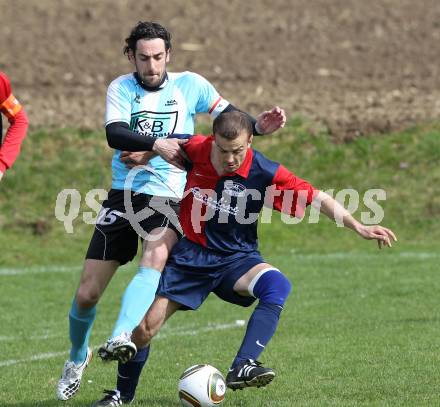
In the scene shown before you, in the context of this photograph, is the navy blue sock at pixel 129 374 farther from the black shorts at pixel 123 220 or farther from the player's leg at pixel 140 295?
the black shorts at pixel 123 220

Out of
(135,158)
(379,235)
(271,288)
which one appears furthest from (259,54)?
(379,235)

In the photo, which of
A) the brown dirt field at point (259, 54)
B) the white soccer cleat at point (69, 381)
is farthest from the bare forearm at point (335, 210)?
the brown dirt field at point (259, 54)

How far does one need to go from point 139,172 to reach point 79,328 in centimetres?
132

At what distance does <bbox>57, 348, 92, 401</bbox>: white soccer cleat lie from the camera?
8.30 meters

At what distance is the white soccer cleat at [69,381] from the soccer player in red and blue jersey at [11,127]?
166 cm

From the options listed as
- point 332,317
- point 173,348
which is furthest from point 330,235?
point 173,348

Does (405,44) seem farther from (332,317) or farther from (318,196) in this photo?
(318,196)

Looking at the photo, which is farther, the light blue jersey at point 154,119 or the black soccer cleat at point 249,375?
the light blue jersey at point 154,119

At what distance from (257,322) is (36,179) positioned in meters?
10.9

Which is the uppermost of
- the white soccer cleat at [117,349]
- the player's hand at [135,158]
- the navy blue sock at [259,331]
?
the player's hand at [135,158]

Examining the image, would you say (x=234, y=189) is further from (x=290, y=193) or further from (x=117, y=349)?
(x=117, y=349)

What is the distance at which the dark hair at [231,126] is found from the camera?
721cm

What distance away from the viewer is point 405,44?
21.9 metres

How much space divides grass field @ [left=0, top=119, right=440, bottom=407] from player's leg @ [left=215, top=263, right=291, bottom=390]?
582mm
